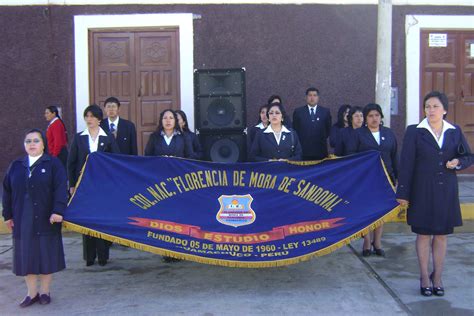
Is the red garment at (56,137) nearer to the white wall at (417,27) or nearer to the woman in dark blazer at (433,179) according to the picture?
the woman in dark blazer at (433,179)

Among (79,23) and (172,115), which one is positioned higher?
(79,23)

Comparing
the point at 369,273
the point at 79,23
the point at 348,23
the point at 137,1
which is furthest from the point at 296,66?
the point at 369,273

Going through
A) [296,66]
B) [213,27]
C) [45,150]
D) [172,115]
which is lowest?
[45,150]

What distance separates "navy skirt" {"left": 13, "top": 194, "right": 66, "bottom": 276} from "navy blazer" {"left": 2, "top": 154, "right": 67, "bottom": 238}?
0.04 metres

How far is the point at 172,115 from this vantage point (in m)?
5.88

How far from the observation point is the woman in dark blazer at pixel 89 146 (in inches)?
220

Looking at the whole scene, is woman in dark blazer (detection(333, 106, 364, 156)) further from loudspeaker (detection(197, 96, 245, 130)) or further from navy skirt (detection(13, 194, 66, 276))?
navy skirt (detection(13, 194, 66, 276))

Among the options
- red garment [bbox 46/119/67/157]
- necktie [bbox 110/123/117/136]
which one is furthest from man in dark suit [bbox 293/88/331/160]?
red garment [bbox 46/119/67/157]

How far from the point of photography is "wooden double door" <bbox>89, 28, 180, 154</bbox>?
948 cm

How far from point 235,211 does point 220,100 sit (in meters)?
2.85

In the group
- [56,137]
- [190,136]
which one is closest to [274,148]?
[190,136]

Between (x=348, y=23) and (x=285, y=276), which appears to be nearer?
(x=285, y=276)

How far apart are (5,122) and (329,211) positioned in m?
7.27

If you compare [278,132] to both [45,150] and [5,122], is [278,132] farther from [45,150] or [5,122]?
[5,122]
